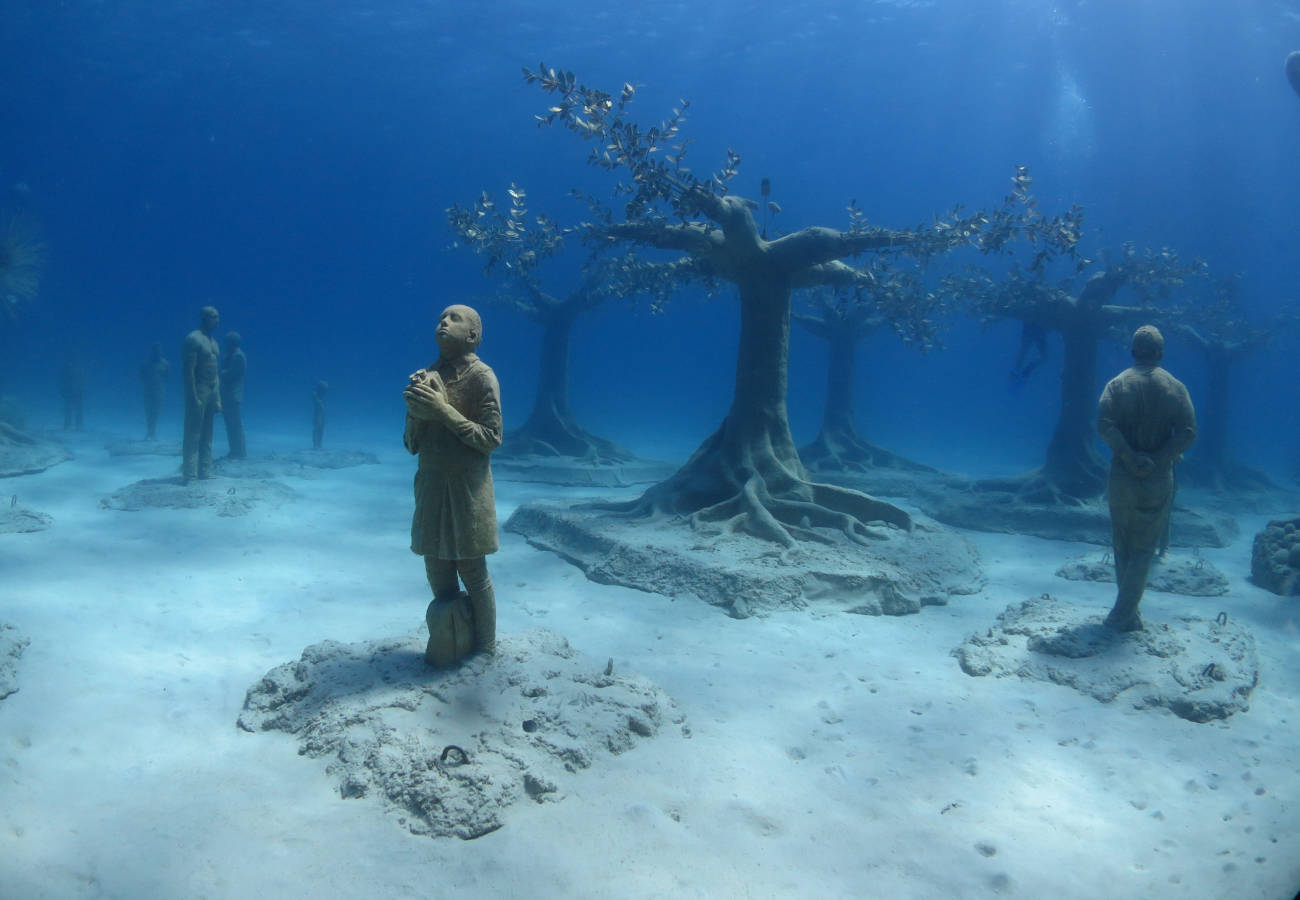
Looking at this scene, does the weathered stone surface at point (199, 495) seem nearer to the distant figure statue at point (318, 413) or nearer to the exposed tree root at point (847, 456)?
the distant figure statue at point (318, 413)

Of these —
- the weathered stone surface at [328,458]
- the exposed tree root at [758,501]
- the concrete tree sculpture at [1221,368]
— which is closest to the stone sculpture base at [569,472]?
the weathered stone surface at [328,458]

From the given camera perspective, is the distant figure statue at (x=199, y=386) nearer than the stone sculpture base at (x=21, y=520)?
No

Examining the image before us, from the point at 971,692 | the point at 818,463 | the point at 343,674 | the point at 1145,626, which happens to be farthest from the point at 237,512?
the point at 818,463

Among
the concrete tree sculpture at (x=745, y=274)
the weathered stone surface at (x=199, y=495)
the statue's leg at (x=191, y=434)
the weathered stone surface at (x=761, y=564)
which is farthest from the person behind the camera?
the statue's leg at (x=191, y=434)

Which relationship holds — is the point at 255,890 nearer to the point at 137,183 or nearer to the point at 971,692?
the point at 971,692

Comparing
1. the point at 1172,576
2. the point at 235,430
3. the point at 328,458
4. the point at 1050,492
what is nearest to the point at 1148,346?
the point at 1172,576

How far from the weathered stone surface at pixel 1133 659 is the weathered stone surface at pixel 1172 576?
2.30 m

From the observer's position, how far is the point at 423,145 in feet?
262

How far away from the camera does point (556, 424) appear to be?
19.3m

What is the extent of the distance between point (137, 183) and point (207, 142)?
98.4 feet

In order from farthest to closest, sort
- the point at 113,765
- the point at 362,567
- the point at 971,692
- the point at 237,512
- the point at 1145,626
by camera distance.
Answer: the point at 237,512
the point at 362,567
the point at 1145,626
the point at 971,692
the point at 113,765

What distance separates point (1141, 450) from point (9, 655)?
9218 millimetres

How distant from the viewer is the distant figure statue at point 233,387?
15508 millimetres

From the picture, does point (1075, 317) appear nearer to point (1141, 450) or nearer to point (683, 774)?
point (1141, 450)
